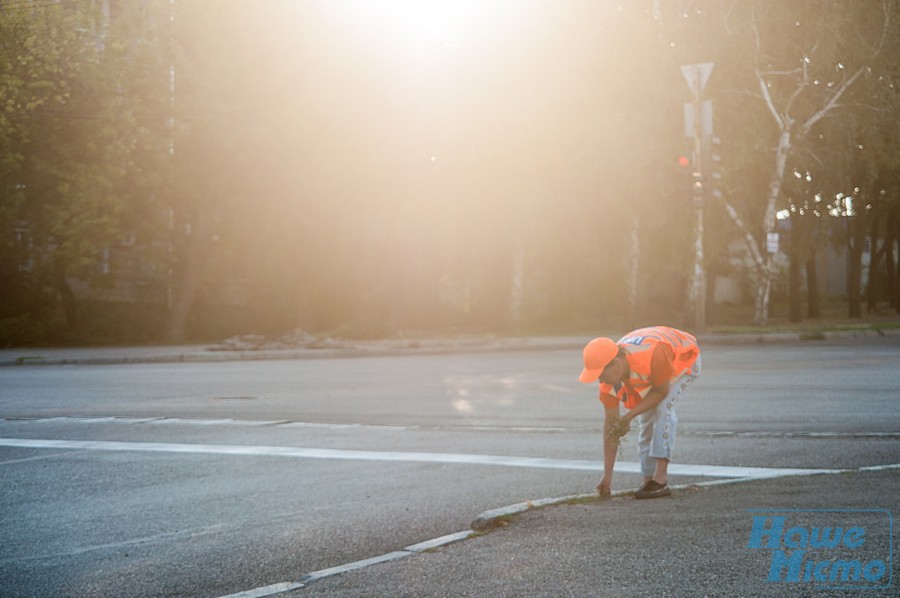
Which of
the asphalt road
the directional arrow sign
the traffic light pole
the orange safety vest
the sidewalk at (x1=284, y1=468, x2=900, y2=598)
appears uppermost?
the directional arrow sign

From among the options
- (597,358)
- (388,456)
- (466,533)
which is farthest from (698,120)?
(466,533)

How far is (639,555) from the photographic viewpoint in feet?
19.6

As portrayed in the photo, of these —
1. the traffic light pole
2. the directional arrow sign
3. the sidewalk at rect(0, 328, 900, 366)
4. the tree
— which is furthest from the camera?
the tree

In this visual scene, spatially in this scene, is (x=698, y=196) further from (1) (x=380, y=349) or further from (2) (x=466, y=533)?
(2) (x=466, y=533)

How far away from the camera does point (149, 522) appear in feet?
26.9

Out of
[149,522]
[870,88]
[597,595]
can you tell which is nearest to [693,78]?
[870,88]

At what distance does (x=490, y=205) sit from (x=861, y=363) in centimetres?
1851

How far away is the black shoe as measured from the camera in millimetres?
7570

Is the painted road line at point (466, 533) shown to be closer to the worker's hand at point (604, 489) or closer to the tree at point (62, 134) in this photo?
the worker's hand at point (604, 489)

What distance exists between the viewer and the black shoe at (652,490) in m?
7.57

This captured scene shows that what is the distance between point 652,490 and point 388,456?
153 inches

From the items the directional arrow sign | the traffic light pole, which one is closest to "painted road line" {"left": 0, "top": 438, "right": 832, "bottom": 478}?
the traffic light pole

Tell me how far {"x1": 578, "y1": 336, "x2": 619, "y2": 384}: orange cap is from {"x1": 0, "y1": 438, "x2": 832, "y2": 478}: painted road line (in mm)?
Result: 2228

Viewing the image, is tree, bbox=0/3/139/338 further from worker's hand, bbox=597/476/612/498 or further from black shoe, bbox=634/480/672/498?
black shoe, bbox=634/480/672/498
